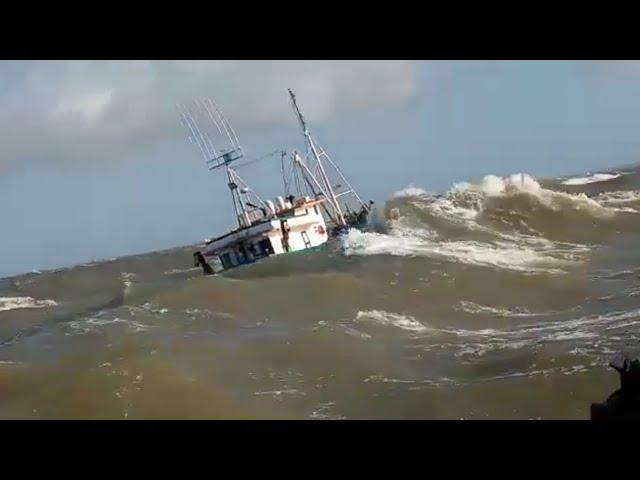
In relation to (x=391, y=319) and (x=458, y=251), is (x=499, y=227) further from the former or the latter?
(x=391, y=319)

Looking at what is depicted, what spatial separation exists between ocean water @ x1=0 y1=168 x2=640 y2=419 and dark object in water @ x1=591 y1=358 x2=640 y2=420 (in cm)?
838

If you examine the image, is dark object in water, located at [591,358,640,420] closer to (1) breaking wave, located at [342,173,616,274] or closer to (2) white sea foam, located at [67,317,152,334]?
(2) white sea foam, located at [67,317,152,334]

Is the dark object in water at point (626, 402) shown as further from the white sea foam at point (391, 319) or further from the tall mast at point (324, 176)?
the tall mast at point (324, 176)

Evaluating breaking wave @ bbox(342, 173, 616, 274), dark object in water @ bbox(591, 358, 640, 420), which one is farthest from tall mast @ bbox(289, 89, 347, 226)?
dark object in water @ bbox(591, 358, 640, 420)

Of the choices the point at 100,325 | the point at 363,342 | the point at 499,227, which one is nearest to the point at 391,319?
the point at 363,342

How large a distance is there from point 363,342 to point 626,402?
15.2 metres

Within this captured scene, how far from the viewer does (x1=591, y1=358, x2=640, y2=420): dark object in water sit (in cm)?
311

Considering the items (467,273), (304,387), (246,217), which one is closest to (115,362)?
(304,387)

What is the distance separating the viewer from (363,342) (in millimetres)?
18297

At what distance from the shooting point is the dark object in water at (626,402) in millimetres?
3108

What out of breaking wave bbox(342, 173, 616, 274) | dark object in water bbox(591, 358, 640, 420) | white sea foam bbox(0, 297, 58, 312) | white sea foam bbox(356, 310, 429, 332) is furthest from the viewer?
white sea foam bbox(0, 297, 58, 312)
